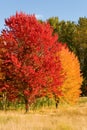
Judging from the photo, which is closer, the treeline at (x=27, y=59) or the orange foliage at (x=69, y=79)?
the treeline at (x=27, y=59)

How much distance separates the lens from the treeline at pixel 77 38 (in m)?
70.8

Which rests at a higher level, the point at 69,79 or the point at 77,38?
the point at 77,38

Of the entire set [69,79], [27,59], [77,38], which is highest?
[77,38]

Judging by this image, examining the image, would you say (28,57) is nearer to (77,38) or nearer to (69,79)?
(69,79)

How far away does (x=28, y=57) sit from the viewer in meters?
33.5

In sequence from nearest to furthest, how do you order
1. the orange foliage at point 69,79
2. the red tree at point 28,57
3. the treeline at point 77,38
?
the red tree at point 28,57 < the orange foliage at point 69,79 < the treeline at point 77,38

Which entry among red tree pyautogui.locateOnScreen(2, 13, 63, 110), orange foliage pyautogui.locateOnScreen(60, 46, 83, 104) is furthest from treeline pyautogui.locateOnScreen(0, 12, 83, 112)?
orange foliage pyautogui.locateOnScreen(60, 46, 83, 104)

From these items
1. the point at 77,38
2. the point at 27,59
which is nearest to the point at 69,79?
the point at 27,59

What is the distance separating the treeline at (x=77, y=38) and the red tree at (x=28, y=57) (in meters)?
33.6

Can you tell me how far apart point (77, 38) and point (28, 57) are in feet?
128

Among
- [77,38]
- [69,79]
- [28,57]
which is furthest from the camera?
[77,38]

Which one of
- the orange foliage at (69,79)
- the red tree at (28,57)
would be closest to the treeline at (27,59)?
the red tree at (28,57)

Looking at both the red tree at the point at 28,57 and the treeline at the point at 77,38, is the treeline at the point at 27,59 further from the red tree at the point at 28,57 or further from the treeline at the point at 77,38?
the treeline at the point at 77,38

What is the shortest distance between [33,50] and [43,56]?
1000 mm
